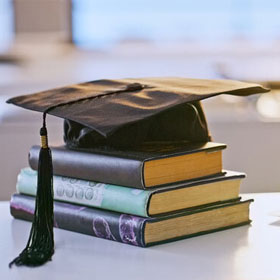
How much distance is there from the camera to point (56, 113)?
1081 mm

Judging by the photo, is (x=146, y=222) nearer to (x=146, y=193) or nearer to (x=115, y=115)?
(x=146, y=193)

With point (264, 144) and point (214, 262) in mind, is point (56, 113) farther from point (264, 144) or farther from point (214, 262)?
point (264, 144)

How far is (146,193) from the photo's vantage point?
103cm

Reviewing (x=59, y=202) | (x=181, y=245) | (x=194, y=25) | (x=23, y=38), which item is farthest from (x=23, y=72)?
(x=181, y=245)

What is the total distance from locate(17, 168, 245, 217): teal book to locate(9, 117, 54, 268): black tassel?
62mm

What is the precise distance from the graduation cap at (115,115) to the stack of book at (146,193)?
0.03 metres

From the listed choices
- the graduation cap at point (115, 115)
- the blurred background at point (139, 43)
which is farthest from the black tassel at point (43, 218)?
the blurred background at point (139, 43)

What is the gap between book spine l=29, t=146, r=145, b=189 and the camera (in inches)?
40.7

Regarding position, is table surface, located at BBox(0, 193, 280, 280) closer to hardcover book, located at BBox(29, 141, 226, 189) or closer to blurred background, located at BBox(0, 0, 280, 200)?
hardcover book, located at BBox(29, 141, 226, 189)

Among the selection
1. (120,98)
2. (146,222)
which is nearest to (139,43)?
(120,98)

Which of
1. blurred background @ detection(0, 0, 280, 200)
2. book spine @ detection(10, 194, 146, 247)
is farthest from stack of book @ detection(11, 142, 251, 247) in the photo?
blurred background @ detection(0, 0, 280, 200)

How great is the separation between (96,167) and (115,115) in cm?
11

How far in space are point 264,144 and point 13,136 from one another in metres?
0.78

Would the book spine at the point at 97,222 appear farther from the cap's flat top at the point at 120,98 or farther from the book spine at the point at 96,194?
the cap's flat top at the point at 120,98
